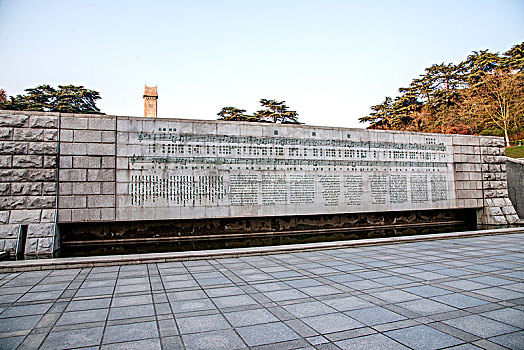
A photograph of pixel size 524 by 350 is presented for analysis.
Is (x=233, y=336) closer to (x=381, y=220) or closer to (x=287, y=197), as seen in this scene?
(x=287, y=197)

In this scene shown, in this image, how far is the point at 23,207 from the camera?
760 centimetres

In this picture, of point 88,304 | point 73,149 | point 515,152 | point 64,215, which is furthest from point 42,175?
point 515,152

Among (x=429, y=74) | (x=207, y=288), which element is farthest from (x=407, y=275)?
(x=429, y=74)

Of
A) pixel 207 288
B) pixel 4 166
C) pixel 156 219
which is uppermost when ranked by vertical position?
pixel 4 166

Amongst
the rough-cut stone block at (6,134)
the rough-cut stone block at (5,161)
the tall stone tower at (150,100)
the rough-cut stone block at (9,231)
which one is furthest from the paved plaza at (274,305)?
the tall stone tower at (150,100)

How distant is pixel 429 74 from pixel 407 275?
1531 inches

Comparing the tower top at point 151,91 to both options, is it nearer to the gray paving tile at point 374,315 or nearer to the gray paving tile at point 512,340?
the gray paving tile at point 374,315

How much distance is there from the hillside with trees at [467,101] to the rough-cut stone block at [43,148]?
104ft

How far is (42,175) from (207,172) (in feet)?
12.1

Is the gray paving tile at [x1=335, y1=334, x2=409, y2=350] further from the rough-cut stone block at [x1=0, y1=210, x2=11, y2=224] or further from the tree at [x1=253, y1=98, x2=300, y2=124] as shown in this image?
the tree at [x1=253, y1=98, x2=300, y2=124]

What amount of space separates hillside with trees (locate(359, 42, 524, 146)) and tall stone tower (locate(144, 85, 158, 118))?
88.3 feet

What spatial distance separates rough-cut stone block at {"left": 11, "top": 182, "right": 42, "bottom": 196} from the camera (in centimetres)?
759

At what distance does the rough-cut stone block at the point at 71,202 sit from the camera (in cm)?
789

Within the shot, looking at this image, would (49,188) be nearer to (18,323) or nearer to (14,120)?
(14,120)
